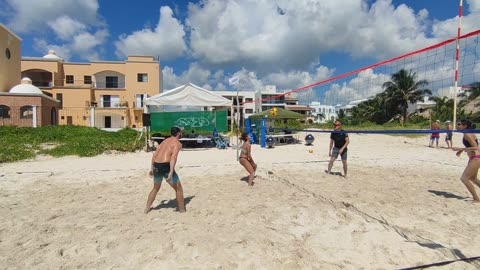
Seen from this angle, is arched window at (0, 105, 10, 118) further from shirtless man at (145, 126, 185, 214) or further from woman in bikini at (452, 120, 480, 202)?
woman in bikini at (452, 120, 480, 202)

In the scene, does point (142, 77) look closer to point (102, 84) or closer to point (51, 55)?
point (102, 84)

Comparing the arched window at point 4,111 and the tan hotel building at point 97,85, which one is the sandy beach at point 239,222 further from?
the tan hotel building at point 97,85

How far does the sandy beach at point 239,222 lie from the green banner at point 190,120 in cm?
579

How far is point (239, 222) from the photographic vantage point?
150 inches

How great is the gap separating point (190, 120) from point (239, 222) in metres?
9.63

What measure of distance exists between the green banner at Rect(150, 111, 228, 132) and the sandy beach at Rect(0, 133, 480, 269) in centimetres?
579

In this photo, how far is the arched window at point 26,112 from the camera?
20.2 m

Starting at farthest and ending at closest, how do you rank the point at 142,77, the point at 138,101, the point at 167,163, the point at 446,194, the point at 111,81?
the point at 111,81
the point at 142,77
the point at 138,101
the point at 446,194
the point at 167,163

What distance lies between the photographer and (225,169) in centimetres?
777

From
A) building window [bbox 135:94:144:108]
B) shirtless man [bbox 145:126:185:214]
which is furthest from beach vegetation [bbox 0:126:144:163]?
building window [bbox 135:94:144:108]

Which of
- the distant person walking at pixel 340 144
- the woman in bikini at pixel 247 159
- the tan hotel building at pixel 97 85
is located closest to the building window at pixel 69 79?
the tan hotel building at pixel 97 85

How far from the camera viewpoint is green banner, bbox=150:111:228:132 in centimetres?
1264

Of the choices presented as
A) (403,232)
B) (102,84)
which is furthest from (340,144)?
(102,84)

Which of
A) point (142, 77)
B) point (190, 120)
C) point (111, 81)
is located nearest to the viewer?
point (190, 120)
